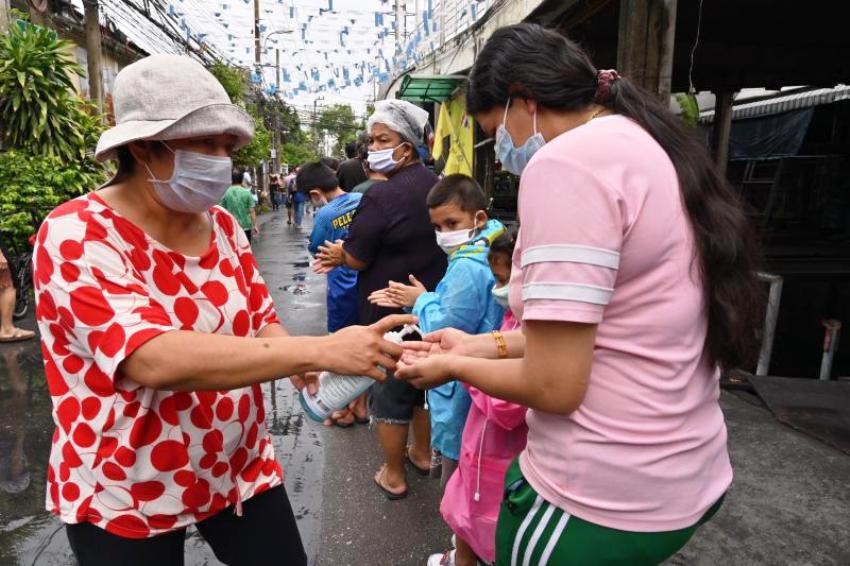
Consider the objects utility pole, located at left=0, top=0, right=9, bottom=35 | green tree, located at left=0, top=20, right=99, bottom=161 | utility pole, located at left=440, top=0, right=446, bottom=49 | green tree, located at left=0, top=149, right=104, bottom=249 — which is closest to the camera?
green tree, located at left=0, top=149, right=104, bottom=249

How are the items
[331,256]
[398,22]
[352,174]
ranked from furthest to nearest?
[398,22] < [352,174] < [331,256]

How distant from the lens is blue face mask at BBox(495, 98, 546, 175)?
139 centimetres

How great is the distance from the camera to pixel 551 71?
1301 millimetres

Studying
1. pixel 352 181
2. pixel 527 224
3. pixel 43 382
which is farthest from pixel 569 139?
pixel 43 382

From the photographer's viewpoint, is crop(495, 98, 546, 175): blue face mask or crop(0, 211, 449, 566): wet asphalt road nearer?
crop(495, 98, 546, 175): blue face mask

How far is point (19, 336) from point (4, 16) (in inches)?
213

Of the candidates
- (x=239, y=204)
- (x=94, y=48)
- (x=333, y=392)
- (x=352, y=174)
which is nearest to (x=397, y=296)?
(x=333, y=392)

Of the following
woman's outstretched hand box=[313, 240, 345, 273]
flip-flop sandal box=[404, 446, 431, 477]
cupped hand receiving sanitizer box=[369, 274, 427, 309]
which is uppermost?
woman's outstretched hand box=[313, 240, 345, 273]

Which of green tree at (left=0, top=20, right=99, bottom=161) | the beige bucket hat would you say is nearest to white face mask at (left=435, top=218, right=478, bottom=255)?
the beige bucket hat

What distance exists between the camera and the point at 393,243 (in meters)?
3.15

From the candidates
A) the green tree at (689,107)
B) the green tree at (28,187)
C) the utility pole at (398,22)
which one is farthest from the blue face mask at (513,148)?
the utility pole at (398,22)

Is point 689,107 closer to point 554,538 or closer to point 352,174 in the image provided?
point 352,174

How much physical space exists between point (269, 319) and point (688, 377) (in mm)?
1234

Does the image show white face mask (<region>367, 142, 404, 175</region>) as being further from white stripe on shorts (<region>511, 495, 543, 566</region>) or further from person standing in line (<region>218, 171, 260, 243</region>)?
person standing in line (<region>218, 171, 260, 243</region>)
